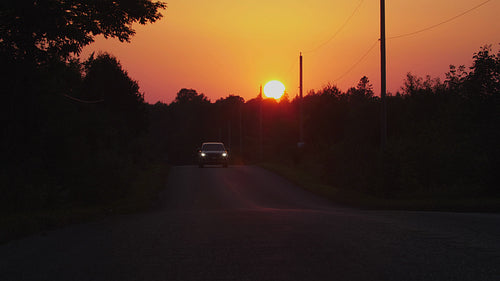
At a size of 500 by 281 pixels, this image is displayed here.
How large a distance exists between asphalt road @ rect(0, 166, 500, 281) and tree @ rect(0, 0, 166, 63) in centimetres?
747

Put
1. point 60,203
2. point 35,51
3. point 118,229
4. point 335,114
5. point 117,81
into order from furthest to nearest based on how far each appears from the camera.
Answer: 1. point 335,114
2. point 117,81
3. point 60,203
4. point 35,51
5. point 118,229

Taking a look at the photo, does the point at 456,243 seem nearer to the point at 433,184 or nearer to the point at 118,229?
the point at 118,229

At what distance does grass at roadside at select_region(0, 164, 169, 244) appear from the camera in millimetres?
12523

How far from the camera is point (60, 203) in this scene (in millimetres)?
20281

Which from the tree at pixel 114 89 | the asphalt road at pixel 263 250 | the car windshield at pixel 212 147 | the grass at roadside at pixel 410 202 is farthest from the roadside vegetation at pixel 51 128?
the tree at pixel 114 89

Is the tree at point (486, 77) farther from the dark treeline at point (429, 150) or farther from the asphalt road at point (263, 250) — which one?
the asphalt road at point (263, 250)

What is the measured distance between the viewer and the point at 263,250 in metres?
8.80

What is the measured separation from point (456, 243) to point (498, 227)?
2.63 metres

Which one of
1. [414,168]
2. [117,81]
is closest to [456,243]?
[414,168]

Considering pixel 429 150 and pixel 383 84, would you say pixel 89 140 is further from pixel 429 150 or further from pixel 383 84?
pixel 429 150

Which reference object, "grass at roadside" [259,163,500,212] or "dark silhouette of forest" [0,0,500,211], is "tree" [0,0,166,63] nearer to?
"dark silhouette of forest" [0,0,500,211]

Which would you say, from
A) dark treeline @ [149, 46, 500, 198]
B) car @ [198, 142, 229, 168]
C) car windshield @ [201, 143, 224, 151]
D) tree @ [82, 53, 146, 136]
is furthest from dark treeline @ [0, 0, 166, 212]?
tree @ [82, 53, 146, 136]

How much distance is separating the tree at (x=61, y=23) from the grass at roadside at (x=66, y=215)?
5422 millimetres

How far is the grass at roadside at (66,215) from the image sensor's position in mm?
12523
